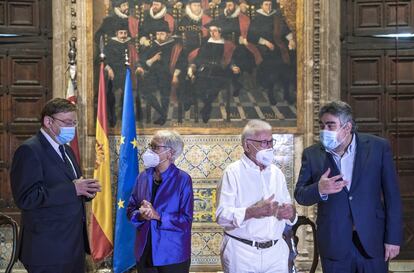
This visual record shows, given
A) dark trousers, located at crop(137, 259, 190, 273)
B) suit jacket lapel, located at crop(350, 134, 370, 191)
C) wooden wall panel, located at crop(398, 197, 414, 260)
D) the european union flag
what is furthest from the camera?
wooden wall panel, located at crop(398, 197, 414, 260)

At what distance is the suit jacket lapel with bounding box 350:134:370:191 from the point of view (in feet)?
15.0

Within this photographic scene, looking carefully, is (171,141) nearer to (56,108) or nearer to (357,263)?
(56,108)

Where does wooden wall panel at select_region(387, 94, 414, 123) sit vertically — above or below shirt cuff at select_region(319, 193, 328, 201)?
above

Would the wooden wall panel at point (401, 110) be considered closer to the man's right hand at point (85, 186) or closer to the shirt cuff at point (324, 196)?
the shirt cuff at point (324, 196)

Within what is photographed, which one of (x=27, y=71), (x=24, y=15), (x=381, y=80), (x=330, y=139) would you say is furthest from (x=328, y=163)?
(x=24, y=15)

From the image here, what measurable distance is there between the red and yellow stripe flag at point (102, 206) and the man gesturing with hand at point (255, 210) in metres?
3.05

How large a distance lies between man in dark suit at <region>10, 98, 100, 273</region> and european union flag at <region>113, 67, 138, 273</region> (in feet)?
8.56

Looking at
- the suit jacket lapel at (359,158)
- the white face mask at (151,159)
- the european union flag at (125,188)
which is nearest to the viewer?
the suit jacket lapel at (359,158)

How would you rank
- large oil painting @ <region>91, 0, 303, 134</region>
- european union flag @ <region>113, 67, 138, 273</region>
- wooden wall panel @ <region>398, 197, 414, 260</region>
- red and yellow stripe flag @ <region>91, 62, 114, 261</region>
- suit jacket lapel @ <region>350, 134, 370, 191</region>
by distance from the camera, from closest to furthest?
suit jacket lapel @ <region>350, 134, 370, 191</region> → european union flag @ <region>113, 67, 138, 273</region> → red and yellow stripe flag @ <region>91, 62, 114, 261</region> → large oil painting @ <region>91, 0, 303, 134</region> → wooden wall panel @ <region>398, 197, 414, 260</region>

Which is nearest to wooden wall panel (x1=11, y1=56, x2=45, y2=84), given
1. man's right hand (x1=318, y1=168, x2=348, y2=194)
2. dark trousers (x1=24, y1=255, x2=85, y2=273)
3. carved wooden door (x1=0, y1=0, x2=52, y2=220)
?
carved wooden door (x1=0, y1=0, x2=52, y2=220)

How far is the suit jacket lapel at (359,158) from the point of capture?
457 cm

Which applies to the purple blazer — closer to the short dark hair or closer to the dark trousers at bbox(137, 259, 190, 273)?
the dark trousers at bbox(137, 259, 190, 273)

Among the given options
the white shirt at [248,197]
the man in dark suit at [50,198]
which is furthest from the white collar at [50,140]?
the white shirt at [248,197]

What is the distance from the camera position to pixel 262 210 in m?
4.35
